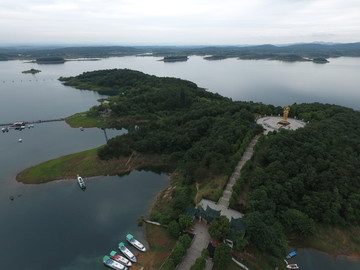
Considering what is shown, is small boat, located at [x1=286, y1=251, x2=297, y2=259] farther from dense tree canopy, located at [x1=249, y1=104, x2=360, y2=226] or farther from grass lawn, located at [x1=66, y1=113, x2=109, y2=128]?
grass lawn, located at [x1=66, y1=113, x2=109, y2=128]

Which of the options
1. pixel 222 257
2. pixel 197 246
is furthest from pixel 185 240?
pixel 222 257

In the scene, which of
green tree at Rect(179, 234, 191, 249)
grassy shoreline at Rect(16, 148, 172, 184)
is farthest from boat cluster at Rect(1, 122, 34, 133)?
green tree at Rect(179, 234, 191, 249)

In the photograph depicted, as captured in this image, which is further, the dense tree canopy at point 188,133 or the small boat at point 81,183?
the dense tree canopy at point 188,133

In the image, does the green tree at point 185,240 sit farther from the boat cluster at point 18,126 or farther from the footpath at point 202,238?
the boat cluster at point 18,126

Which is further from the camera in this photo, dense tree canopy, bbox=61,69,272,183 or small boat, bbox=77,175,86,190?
dense tree canopy, bbox=61,69,272,183

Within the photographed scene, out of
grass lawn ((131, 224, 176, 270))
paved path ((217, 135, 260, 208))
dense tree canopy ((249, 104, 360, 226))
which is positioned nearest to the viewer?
grass lawn ((131, 224, 176, 270))

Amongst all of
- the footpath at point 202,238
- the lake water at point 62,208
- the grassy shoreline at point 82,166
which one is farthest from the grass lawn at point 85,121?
the footpath at point 202,238

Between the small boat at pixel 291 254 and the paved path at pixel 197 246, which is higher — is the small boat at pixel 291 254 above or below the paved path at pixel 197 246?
below

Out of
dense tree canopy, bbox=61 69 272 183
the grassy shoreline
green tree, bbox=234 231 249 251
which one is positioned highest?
dense tree canopy, bbox=61 69 272 183
